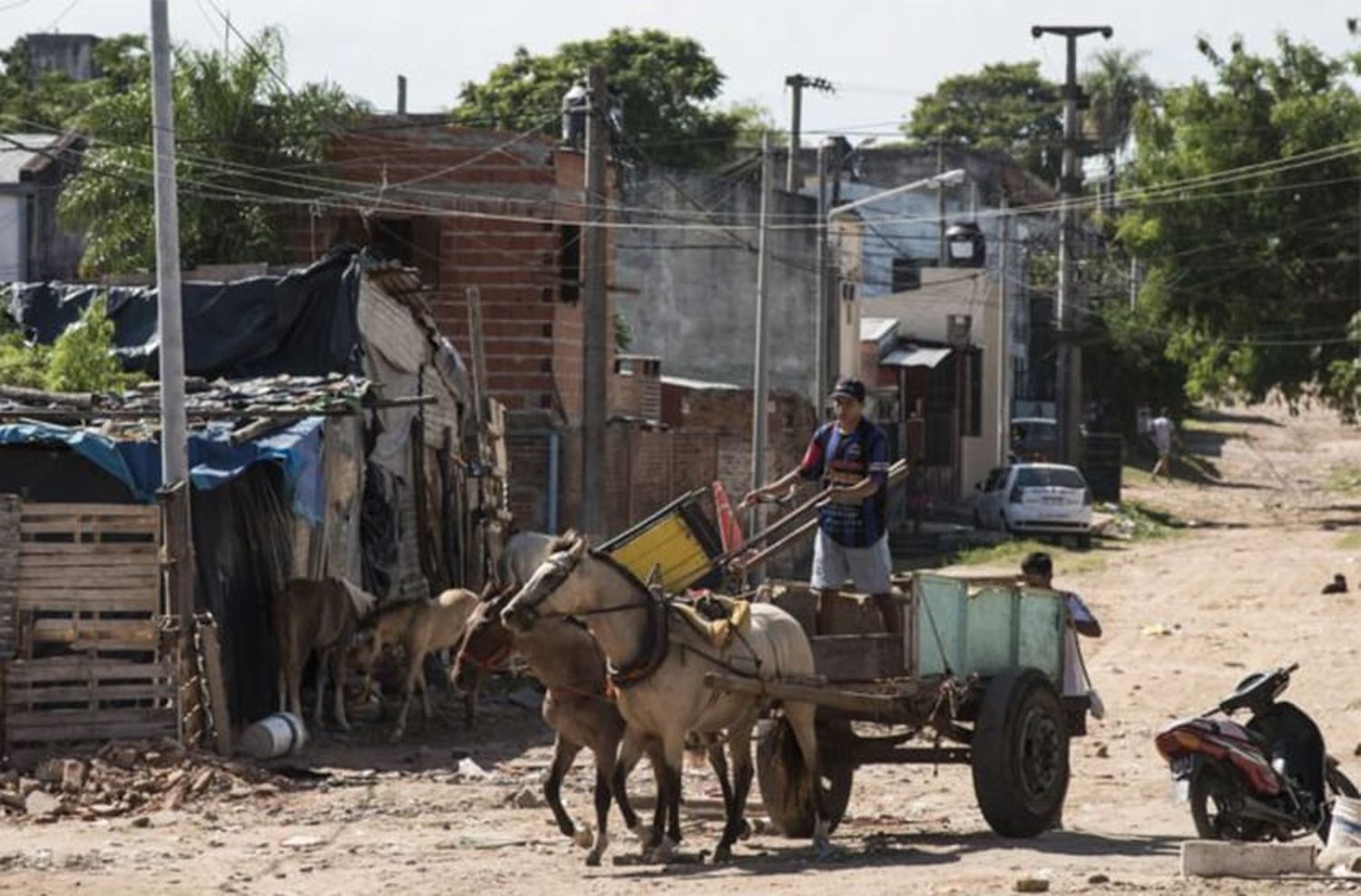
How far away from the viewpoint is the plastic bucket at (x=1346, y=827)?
1373 centimetres

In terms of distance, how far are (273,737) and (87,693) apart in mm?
1613

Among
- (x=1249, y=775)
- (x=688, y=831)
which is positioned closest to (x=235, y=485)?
(x=688, y=831)

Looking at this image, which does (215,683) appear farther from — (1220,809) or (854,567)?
(1220,809)

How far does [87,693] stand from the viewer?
1967cm

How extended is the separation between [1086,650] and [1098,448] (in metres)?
28.8

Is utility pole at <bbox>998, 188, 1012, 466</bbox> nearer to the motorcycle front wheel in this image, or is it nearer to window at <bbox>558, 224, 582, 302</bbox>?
window at <bbox>558, 224, 582, 302</bbox>

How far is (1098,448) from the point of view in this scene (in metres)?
59.8

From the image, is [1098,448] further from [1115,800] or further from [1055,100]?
[1055,100]

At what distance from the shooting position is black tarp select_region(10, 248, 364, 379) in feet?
85.8

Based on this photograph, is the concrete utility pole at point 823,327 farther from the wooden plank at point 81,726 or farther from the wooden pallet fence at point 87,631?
the wooden plank at point 81,726

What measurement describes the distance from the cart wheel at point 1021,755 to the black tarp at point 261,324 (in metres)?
11.8

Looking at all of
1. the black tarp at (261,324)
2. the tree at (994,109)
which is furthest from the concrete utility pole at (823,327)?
the tree at (994,109)

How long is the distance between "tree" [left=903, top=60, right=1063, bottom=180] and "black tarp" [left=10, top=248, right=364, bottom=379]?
261 feet

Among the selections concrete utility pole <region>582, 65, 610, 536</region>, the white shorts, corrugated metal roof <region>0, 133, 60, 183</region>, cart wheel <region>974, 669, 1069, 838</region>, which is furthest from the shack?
corrugated metal roof <region>0, 133, 60, 183</region>
